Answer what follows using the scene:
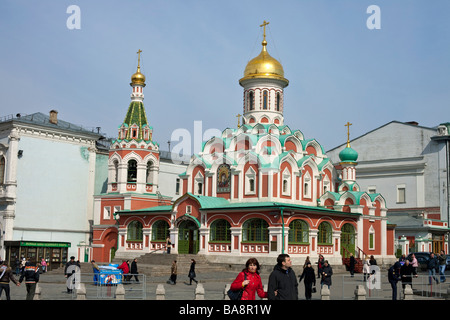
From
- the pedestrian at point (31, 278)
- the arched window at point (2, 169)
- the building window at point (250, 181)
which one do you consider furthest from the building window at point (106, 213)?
the pedestrian at point (31, 278)

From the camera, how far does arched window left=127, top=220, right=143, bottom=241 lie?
39.5 meters

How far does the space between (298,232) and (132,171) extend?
14.4 meters

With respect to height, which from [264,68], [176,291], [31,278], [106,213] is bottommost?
[176,291]

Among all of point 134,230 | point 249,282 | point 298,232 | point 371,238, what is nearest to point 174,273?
point 298,232

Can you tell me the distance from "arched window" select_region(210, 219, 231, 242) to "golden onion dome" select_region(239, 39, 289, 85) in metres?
11.0

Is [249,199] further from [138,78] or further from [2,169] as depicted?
[2,169]

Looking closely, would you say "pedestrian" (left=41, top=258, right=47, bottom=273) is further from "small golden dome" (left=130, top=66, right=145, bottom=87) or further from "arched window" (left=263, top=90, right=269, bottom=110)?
"arched window" (left=263, top=90, right=269, bottom=110)

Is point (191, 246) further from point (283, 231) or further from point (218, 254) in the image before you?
point (283, 231)

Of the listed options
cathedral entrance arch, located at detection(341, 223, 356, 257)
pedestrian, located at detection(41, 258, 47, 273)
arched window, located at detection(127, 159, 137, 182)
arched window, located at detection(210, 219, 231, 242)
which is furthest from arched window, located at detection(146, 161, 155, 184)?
cathedral entrance arch, located at detection(341, 223, 356, 257)

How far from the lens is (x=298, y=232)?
3381 cm

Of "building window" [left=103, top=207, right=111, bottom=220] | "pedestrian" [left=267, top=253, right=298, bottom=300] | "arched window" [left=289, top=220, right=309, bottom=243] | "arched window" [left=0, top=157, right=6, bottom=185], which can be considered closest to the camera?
"pedestrian" [left=267, top=253, right=298, bottom=300]

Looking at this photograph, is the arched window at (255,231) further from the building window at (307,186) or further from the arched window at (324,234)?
the building window at (307,186)

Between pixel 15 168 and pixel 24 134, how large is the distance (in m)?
2.53

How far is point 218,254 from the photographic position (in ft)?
114
